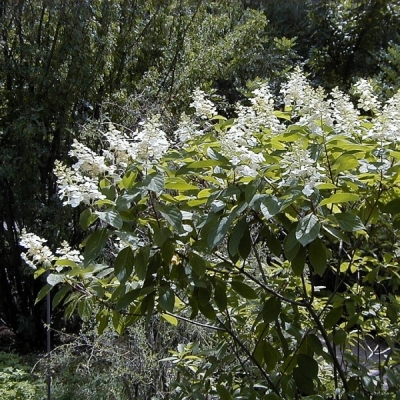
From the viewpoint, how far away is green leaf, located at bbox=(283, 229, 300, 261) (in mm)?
1536

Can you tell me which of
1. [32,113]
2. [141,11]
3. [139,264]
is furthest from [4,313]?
[139,264]

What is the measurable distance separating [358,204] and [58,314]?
14.3 feet

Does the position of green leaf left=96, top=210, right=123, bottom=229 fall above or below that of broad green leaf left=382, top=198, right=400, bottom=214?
above

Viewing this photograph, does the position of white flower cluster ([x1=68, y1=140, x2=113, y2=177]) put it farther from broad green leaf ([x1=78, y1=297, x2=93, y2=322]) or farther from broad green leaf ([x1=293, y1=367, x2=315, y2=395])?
broad green leaf ([x1=293, y1=367, x2=315, y2=395])

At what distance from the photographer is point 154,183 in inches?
62.1

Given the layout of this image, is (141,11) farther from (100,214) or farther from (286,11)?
(100,214)

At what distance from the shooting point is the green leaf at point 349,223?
4.94 ft

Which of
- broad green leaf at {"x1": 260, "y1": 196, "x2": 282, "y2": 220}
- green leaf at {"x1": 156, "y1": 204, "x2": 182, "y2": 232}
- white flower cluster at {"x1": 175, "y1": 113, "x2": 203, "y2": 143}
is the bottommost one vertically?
broad green leaf at {"x1": 260, "y1": 196, "x2": 282, "y2": 220}

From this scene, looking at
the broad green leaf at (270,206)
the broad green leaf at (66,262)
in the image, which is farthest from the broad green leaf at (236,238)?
the broad green leaf at (66,262)

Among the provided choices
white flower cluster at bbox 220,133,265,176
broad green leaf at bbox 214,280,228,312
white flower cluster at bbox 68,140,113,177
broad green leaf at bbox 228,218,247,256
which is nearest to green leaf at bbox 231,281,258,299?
broad green leaf at bbox 214,280,228,312

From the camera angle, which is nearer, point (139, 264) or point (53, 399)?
point (139, 264)

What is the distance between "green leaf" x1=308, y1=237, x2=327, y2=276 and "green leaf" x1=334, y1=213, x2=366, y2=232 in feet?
0.40

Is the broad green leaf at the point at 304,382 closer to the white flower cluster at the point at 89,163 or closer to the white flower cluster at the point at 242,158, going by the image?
the white flower cluster at the point at 242,158

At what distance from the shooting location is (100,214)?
1.55 metres
